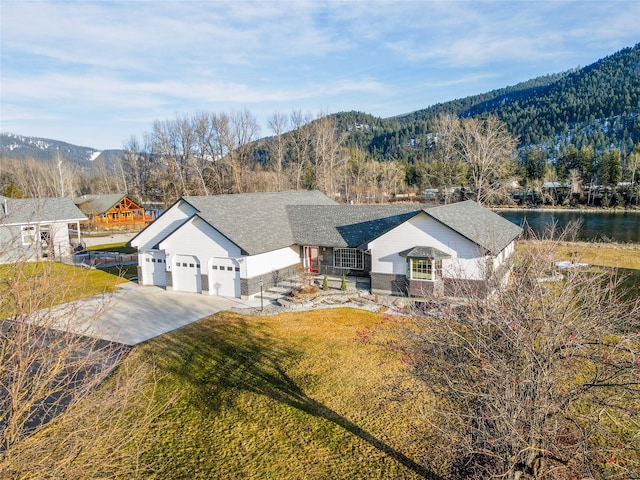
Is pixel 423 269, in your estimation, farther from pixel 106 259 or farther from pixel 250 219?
pixel 106 259

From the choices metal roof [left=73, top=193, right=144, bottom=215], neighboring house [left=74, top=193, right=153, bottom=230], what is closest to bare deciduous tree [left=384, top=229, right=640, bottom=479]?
neighboring house [left=74, top=193, right=153, bottom=230]

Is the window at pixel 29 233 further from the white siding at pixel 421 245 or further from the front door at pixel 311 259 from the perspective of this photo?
the white siding at pixel 421 245

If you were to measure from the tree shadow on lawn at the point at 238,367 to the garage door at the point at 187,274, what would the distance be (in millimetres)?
5391

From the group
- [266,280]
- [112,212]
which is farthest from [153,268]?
[112,212]

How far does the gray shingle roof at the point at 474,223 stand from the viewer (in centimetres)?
1950

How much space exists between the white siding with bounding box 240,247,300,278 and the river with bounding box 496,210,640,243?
21505 millimetres

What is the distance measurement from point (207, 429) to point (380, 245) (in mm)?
13442

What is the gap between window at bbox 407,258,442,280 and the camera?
2013 cm

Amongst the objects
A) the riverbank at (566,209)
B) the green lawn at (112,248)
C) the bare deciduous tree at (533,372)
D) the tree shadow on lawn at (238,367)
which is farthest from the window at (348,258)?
the riverbank at (566,209)

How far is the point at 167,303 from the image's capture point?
21266mm

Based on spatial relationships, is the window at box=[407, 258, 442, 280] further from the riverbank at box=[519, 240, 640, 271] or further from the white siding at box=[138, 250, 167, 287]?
the white siding at box=[138, 250, 167, 287]

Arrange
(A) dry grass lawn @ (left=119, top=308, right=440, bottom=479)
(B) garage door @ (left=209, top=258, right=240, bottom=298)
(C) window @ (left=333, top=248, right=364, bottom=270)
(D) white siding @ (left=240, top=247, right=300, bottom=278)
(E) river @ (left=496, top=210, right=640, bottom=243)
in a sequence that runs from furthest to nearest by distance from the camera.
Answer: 1. (E) river @ (left=496, top=210, right=640, bottom=243)
2. (C) window @ (left=333, top=248, right=364, bottom=270)
3. (B) garage door @ (left=209, top=258, right=240, bottom=298)
4. (D) white siding @ (left=240, top=247, right=300, bottom=278)
5. (A) dry grass lawn @ (left=119, top=308, right=440, bottom=479)

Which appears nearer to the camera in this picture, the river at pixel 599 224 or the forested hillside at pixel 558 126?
the river at pixel 599 224

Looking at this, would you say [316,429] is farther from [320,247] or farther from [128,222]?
[128,222]
